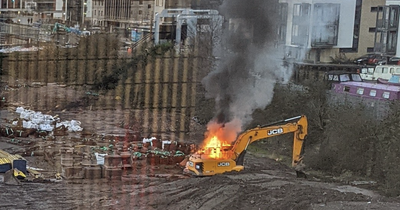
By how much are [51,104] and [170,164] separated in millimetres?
2279

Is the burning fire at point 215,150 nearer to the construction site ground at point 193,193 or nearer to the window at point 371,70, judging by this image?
the construction site ground at point 193,193

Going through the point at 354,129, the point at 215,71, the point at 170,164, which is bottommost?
the point at 170,164

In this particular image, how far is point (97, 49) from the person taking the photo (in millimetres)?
6180

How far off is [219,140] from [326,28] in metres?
1.91

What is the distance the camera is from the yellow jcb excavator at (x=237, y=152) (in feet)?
12.6

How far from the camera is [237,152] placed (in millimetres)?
3945

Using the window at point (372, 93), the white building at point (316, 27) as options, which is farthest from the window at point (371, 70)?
the window at point (372, 93)

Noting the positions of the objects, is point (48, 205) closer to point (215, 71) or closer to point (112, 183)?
point (112, 183)

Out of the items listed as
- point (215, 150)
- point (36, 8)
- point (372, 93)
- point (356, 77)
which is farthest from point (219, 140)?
point (36, 8)

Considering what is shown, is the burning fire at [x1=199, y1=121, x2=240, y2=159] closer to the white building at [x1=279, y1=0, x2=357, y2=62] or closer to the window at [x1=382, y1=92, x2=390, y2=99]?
the white building at [x1=279, y1=0, x2=357, y2=62]

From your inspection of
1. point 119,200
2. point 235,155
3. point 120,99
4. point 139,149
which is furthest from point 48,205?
point 120,99

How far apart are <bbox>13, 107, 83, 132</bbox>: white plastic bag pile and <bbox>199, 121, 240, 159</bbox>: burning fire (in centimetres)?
162

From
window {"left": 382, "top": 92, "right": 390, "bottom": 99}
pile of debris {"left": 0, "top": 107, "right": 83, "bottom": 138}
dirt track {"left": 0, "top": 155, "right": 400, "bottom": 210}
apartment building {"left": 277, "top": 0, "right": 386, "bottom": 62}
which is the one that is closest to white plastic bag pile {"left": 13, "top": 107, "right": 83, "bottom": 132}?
pile of debris {"left": 0, "top": 107, "right": 83, "bottom": 138}

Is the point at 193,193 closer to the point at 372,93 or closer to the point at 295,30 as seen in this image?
the point at 295,30
